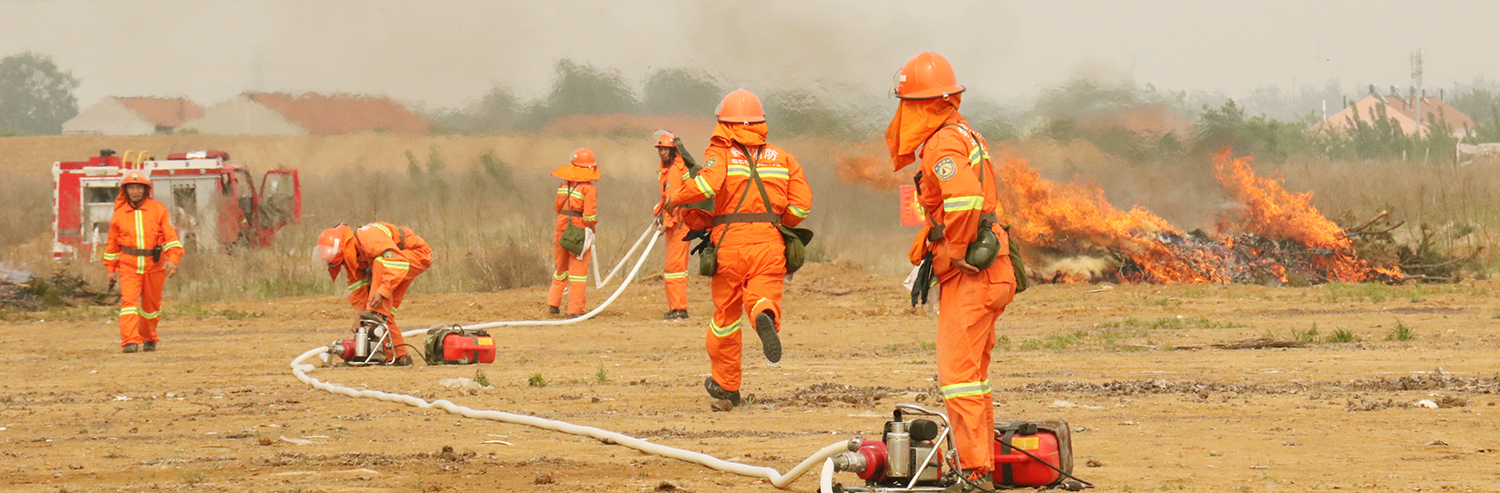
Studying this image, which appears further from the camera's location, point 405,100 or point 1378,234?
point 405,100

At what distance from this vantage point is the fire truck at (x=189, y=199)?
2430cm

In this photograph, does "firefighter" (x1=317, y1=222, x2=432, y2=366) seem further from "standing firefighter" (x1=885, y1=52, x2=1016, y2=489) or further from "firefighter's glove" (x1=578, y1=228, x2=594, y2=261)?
"standing firefighter" (x1=885, y1=52, x2=1016, y2=489)

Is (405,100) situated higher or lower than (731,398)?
higher

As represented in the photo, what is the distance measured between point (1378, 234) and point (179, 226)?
1857 cm

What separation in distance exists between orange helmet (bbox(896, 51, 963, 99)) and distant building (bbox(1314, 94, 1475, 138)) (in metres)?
21.9

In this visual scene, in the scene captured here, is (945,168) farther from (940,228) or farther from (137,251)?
(137,251)

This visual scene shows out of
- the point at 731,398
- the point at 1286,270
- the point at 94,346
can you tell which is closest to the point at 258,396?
the point at 731,398

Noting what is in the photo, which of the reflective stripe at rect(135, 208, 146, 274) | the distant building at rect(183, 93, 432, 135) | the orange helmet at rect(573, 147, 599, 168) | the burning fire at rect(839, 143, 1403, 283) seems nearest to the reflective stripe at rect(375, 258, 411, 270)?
the reflective stripe at rect(135, 208, 146, 274)

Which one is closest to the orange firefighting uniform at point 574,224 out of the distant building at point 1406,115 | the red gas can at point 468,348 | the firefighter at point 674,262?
the firefighter at point 674,262

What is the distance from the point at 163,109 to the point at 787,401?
21.7 metres

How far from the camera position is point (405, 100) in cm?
2412

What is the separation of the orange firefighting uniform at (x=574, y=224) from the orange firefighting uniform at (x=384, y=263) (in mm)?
4934

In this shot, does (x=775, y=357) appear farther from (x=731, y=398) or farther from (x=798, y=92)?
(x=798, y=92)

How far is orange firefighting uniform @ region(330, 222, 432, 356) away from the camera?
37.7ft
